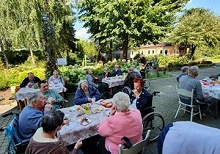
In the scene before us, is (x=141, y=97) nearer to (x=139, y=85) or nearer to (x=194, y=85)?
(x=139, y=85)

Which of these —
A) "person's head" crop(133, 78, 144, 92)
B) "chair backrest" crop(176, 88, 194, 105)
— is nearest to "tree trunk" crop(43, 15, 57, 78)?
"person's head" crop(133, 78, 144, 92)

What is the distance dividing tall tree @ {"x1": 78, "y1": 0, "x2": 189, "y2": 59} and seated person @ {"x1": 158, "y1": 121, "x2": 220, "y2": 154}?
519 inches

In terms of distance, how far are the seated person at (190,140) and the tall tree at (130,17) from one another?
13.2 meters

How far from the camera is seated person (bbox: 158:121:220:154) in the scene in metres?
1.28

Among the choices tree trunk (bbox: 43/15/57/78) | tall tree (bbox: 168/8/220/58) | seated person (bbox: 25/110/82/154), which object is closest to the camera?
seated person (bbox: 25/110/82/154)

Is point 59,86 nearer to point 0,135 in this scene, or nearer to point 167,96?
point 0,135

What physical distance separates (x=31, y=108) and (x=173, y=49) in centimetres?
3807

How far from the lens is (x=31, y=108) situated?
9.25ft

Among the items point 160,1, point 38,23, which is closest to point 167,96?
point 38,23

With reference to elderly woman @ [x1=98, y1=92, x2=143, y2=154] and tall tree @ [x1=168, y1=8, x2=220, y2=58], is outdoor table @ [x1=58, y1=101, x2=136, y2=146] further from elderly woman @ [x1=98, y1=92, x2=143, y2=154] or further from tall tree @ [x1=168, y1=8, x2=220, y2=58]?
tall tree @ [x1=168, y1=8, x2=220, y2=58]

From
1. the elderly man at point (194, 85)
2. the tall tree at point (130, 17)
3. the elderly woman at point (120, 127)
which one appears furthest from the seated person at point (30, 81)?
A: the tall tree at point (130, 17)

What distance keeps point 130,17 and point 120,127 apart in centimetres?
1305

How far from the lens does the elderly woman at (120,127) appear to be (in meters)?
2.25

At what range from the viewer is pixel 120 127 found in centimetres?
224
